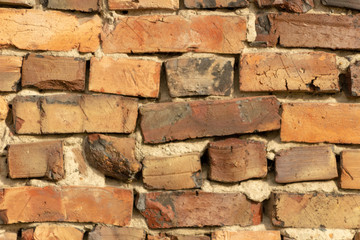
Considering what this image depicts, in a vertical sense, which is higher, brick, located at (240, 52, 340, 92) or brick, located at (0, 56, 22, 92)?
brick, located at (240, 52, 340, 92)

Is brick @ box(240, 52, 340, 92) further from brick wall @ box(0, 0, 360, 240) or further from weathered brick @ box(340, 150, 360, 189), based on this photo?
weathered brick @ box(340, 150, 360, 189)

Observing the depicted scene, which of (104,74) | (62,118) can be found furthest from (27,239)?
(104,74)

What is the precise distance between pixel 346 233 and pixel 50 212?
0.68 metres

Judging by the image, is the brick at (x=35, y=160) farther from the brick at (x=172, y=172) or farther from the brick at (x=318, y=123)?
the brick at (x=318, y=123)

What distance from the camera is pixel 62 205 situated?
92cm

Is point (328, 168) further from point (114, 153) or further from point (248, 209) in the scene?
point (114, 153)

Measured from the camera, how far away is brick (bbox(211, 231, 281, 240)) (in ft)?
3.05

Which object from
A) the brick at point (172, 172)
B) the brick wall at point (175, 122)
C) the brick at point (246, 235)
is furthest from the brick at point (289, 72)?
the brick at point (246, 235)

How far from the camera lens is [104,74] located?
Result: 930mm

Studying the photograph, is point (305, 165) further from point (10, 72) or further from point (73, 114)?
Result: point (10, 72)

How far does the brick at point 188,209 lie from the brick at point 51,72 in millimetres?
306

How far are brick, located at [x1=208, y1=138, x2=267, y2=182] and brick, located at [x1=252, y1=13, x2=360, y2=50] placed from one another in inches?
9.7

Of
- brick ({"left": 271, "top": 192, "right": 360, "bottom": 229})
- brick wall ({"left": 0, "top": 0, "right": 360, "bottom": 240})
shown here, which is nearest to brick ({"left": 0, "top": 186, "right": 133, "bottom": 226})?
brick wall ({"left": 0, "top": 0, "right": 360, "bottom": 240})

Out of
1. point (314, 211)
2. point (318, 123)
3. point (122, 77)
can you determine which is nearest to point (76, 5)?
point (122, 77)
